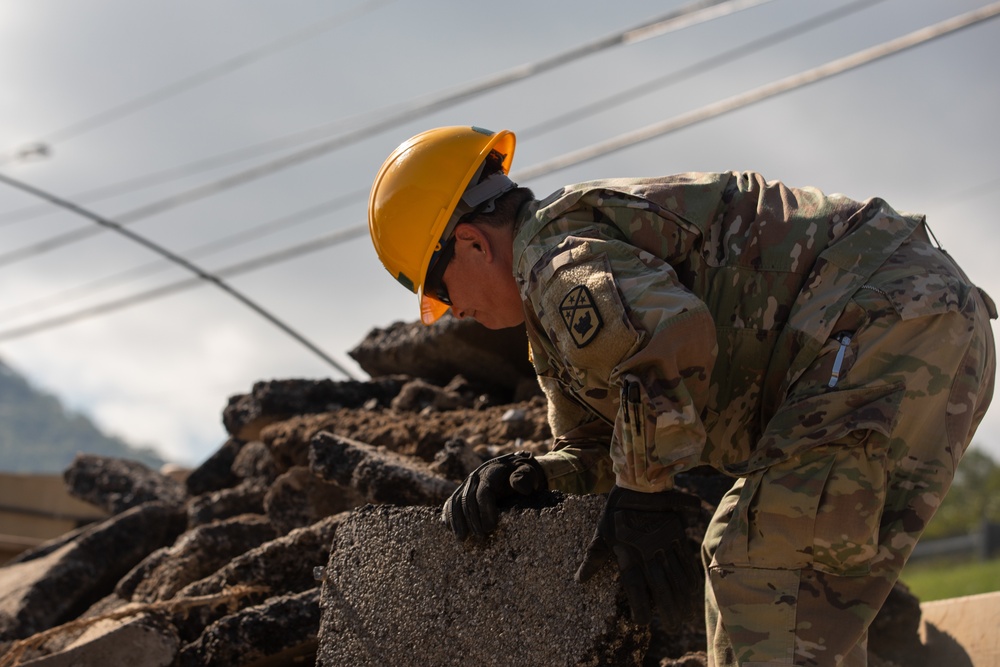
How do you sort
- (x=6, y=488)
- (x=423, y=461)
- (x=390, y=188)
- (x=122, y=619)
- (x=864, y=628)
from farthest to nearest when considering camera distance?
(x=6, y=488) < (x=423, y=461) < (x=122, y=619) < (x=390, y=188) < (x=864, y=628)

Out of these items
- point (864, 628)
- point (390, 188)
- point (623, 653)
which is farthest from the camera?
point (390, 188)

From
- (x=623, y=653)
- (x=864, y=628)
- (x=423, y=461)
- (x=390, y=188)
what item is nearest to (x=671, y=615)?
(x=623, y=653)

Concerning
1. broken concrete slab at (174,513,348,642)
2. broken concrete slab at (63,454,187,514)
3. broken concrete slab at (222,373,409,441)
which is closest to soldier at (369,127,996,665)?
broken concrete slab at (174,513,348,642)

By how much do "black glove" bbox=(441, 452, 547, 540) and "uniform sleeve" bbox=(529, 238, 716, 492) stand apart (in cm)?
46

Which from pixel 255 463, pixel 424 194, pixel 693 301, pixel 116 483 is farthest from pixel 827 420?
pixel 116 483

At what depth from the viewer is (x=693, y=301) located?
2383 millimetres

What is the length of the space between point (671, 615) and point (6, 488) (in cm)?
838

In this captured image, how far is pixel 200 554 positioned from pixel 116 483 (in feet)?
8.75

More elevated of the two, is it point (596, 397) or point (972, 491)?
point (596, 397)

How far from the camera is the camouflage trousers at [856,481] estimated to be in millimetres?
2387

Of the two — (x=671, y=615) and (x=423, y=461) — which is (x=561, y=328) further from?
(x=423, y=461)

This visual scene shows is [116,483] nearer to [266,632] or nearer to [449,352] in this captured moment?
[449,352]

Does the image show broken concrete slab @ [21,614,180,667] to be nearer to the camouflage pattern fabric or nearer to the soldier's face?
the soldier's face

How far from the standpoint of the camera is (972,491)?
39156 millimetres
